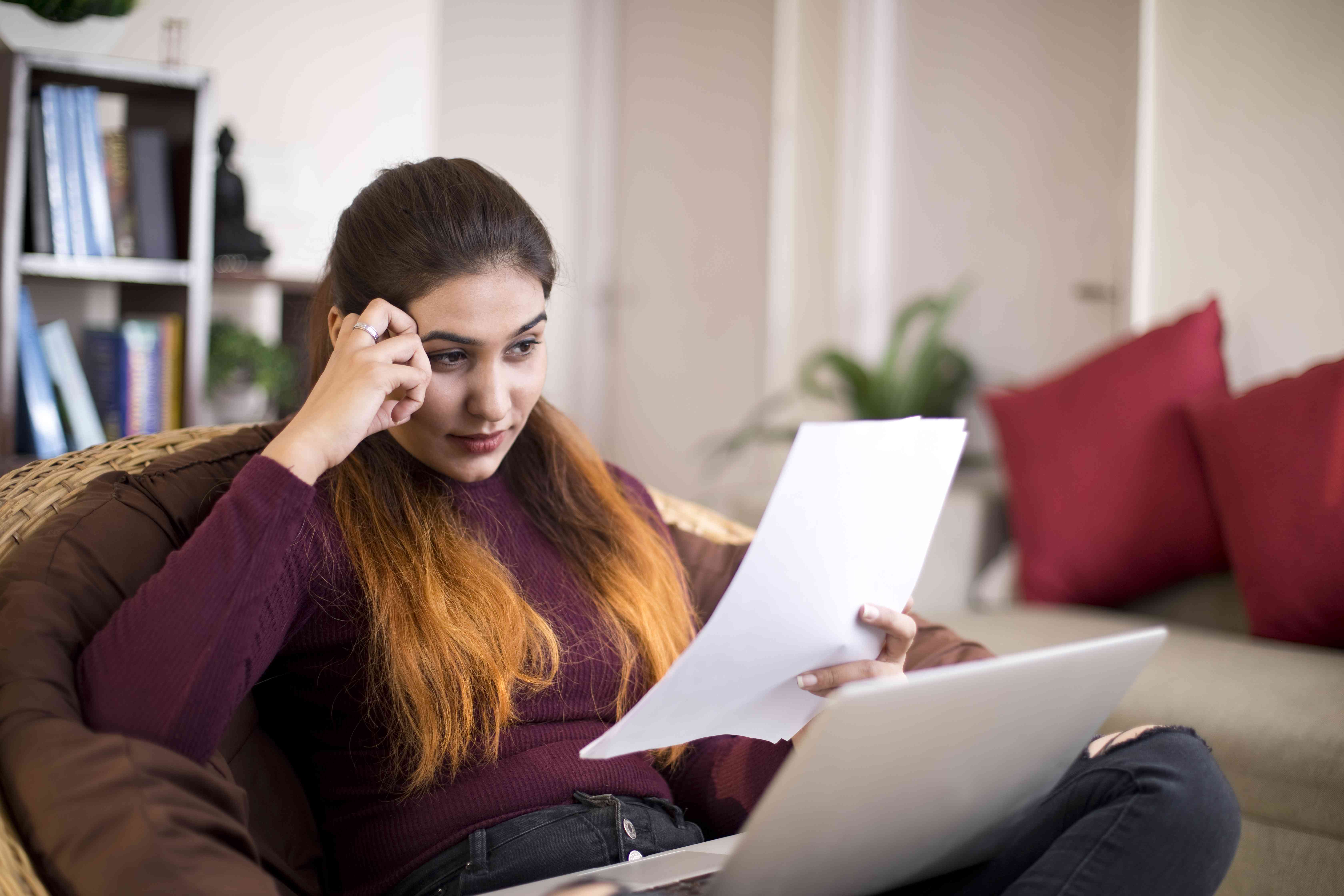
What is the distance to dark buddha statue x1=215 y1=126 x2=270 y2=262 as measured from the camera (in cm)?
226

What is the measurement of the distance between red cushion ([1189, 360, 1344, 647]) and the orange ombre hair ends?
3.57 ft

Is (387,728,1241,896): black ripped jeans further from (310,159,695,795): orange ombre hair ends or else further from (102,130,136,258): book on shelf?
(102,130,136,258): book on shelf

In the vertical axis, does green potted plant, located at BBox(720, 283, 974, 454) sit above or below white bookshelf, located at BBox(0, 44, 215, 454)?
below

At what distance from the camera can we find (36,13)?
1.85 metres

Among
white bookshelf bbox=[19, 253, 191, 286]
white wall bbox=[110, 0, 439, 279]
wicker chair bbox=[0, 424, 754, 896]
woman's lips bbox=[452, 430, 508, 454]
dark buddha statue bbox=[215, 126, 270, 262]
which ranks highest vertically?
white wall bbox=[110, 0, 439, 279]

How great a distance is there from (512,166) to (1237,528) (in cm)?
314

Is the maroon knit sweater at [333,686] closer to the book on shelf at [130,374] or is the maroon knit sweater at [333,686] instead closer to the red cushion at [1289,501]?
the red cushion at [1289,501]

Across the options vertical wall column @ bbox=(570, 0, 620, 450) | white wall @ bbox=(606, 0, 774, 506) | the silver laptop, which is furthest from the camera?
vertical wall column @ bbox=(570, 0, 620, 450)

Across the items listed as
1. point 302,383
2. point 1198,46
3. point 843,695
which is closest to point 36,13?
point 302,383

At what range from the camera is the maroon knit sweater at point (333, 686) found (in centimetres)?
80

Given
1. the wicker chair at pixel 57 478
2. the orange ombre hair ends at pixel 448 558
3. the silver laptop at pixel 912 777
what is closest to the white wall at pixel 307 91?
the wicker chair at pixel 57 478

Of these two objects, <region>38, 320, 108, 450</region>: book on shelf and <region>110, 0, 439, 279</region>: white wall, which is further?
<region>110, 0, 439, 279</region>: white wall

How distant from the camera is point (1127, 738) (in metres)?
0.89

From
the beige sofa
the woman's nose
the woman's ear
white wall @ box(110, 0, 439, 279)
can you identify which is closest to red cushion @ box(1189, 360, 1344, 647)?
the beige sofa
